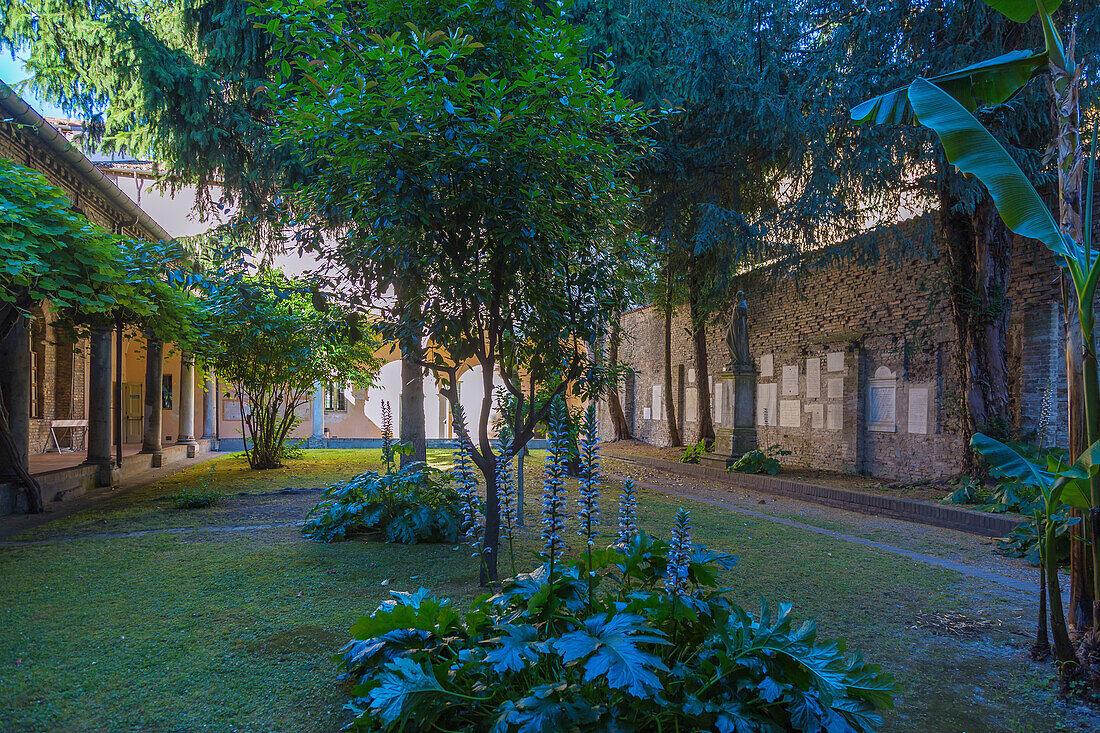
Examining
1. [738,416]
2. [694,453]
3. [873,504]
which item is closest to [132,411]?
[694,453]

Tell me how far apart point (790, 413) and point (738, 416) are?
5.14 ft

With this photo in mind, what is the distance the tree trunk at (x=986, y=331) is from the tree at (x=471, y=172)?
7.71m

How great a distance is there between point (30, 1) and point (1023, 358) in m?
15.1

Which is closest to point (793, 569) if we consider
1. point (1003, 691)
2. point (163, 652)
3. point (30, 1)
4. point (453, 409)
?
point (1003, 691)

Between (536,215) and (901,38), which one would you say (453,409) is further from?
(901,38)

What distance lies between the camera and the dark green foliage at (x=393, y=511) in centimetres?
625

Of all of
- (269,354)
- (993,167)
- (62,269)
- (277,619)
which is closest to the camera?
(993,167)

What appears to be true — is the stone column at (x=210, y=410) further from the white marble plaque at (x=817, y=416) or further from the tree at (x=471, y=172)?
the tree at (x=471, y=172)

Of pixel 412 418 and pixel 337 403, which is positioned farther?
pixel 337 403

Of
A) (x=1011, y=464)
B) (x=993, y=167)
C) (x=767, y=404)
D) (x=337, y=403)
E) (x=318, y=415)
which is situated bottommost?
(x=318, y=415)

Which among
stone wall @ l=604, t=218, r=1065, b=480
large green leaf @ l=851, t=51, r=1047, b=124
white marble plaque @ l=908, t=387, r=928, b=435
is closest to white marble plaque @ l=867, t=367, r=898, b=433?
stone wall @ l=604, t=218, r=1065, b=480

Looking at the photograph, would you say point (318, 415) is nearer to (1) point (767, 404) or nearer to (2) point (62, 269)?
(1) point (767, 404)

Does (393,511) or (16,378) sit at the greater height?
(16,378)

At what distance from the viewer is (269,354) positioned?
12.0 metres
